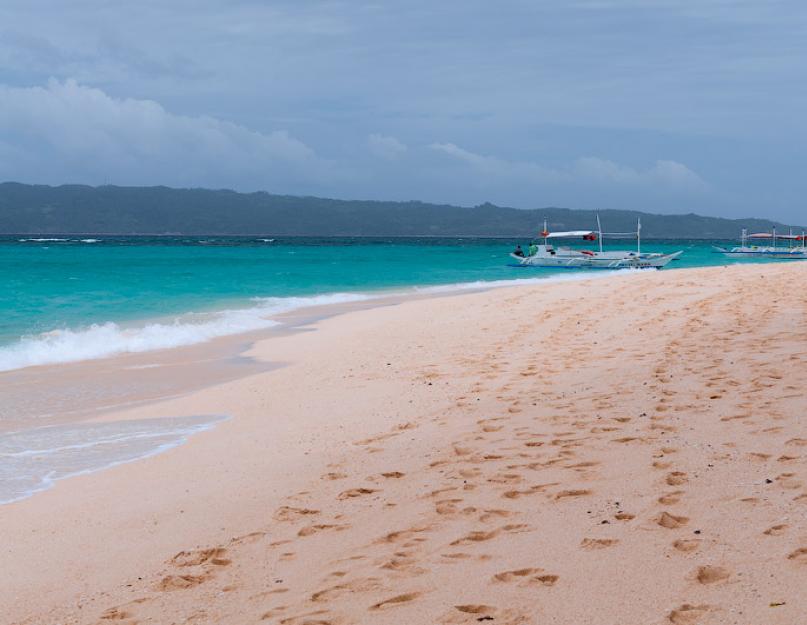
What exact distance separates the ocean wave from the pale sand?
635 cm

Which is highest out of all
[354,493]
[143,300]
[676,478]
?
[676,478]

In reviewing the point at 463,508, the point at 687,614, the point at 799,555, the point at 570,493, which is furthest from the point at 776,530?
the point at 463,508

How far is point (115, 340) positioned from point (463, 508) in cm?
1493

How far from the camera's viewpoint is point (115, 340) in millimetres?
18484

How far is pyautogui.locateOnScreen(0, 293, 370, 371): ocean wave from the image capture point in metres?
15.9

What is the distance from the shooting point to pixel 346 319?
2288cm

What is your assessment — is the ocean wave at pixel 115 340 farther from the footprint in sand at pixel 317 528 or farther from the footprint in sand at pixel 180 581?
the footprint in sand at pixel 180 581

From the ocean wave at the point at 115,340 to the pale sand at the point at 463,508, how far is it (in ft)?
20.8

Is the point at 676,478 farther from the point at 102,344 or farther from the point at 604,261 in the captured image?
the point at 604,261

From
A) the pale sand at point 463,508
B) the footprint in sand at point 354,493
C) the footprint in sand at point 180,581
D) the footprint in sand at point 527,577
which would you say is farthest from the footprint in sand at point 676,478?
the footprint in sand at point 180,581

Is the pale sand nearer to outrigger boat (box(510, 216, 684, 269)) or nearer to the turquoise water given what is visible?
the turquoise water

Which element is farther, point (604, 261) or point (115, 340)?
point (604, 261)

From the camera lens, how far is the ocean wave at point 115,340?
15.9 m

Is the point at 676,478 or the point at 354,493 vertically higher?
the point at 676,478
